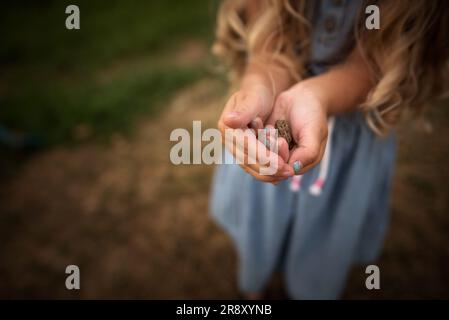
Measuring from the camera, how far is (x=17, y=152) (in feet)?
9.52

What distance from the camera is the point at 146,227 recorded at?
2.44 meters

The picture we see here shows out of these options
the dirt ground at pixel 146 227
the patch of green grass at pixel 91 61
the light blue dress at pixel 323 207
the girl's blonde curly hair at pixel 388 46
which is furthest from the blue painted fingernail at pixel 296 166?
the patch of green grass at pixel 91 61

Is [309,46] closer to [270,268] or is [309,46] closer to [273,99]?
[273,99]

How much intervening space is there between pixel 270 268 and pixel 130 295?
98 centimetres

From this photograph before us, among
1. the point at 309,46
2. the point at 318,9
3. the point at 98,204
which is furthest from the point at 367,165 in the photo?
the point at 98,204

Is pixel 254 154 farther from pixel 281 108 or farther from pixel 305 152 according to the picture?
pixel 281 108

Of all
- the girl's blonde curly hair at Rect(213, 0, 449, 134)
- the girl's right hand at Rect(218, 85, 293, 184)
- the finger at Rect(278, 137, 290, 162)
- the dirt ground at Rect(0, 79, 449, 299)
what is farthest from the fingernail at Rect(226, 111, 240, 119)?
the dirt ground at Rect(0, 79, 449, 299)

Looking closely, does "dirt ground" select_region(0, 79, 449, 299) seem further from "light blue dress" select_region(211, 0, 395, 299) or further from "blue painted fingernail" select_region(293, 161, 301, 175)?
"blue painted fingernail" select_region(293, 161, 301, 175)

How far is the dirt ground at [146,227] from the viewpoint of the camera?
2.14m

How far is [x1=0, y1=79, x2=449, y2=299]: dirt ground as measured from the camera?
2141mm

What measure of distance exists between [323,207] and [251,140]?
758mm

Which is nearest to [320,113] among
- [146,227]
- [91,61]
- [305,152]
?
[305,152]

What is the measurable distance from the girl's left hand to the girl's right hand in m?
0.05
